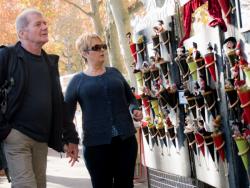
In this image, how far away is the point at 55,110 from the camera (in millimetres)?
4477

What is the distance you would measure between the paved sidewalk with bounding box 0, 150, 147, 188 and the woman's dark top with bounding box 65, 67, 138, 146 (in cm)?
312

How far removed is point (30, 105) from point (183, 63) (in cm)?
137

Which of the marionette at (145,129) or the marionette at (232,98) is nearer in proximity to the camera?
the marionette at (232,98)

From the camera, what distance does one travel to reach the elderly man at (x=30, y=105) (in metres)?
4.10

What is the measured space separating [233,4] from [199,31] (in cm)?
63

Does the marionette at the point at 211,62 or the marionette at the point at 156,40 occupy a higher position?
the marionette at the point at 156,40

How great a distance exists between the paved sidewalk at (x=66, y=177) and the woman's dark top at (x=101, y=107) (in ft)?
10.2

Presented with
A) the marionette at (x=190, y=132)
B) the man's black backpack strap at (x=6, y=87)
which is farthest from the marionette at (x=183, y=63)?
the man's black backpack strap at (x=6, y=87)

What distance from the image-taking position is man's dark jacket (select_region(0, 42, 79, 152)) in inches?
162

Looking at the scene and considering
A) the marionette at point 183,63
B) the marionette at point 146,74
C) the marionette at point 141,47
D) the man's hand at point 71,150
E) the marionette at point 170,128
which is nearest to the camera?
the marionette at point 183,63

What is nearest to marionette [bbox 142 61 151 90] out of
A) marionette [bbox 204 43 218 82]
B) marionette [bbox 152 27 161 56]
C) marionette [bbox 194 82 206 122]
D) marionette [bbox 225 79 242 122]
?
marionette [bbox 152 27 161 56]

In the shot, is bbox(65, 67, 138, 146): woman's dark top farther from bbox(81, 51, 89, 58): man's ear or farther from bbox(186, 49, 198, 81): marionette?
bbox(186, 49, 198, 81): marionette

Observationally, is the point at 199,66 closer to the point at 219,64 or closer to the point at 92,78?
the point at 219,64

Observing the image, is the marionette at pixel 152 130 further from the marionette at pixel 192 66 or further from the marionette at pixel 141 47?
the marionette at pixel 192 66
